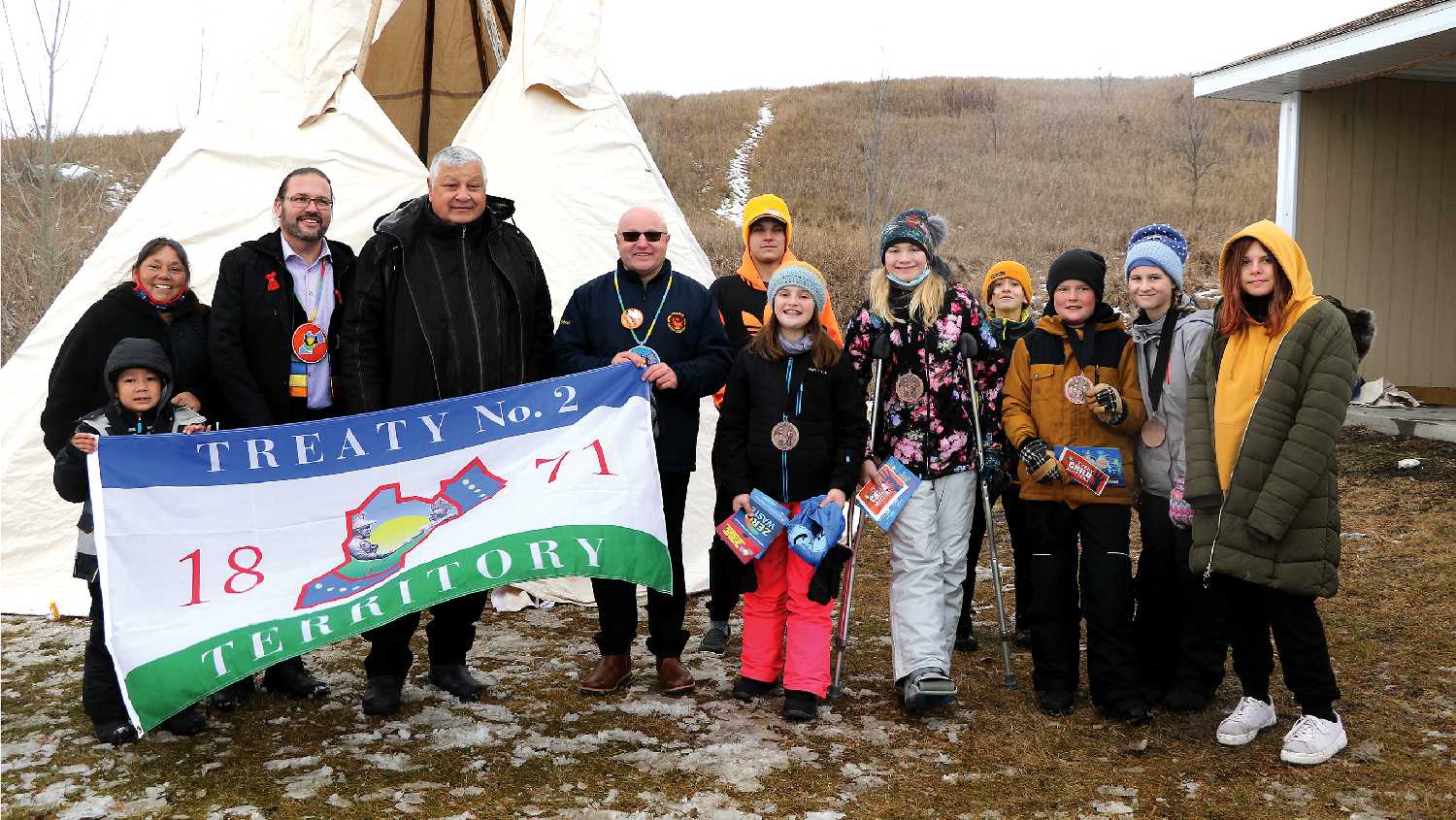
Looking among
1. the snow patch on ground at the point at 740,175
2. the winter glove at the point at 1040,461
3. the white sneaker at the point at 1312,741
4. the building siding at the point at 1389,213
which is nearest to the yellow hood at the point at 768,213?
the winter glove at the point at 1040,461

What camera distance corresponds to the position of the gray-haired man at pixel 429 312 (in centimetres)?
383

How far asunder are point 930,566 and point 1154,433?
907mm

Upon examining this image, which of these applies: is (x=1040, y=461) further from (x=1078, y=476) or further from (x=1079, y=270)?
(x=1079, y=270)

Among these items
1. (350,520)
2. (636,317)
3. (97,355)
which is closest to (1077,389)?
(636,317)

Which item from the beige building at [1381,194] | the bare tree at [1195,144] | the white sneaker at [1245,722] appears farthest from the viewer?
the bare tree at [1195,144]

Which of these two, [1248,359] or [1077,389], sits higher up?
[1248,359]

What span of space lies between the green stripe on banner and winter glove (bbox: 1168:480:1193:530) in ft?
5.67

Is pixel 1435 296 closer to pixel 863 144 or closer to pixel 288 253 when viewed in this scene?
pixel 288 253

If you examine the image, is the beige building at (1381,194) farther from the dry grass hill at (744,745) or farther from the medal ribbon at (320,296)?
the medal ribbon at (320,296)

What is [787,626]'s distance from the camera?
405 centimetres

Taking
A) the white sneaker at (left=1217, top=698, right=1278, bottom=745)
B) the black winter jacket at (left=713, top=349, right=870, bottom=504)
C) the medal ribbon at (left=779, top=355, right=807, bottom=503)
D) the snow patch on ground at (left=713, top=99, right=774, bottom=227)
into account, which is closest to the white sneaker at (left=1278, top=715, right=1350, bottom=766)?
the white sneaker at (left=1217, top=698, right=1278, bottom=745)

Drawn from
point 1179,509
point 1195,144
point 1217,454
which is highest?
point 1195,144

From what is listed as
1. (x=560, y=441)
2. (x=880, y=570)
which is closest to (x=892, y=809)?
(x=560, y=441)

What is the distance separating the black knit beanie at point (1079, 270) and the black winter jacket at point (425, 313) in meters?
1.91
